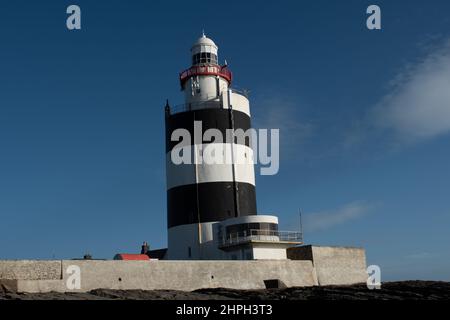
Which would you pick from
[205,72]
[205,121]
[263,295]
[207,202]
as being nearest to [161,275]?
[263,295]

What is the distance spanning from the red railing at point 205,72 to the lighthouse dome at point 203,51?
2.48ft

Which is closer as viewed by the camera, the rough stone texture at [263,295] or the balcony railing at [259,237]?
the rough stone texture at [263,295]

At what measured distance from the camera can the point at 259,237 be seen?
3131cm

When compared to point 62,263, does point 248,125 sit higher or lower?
higher

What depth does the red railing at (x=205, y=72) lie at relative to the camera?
36.9 metres

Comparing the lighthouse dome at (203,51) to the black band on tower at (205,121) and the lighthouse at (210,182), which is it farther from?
the black band on tower at (205,121)

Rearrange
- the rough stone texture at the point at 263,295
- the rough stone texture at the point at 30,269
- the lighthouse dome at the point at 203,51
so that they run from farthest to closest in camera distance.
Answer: the lighthouse dome at the point at 203,51 → the rough stone texture at the point at 30,269 → the rough stone texture at the point at 263,295

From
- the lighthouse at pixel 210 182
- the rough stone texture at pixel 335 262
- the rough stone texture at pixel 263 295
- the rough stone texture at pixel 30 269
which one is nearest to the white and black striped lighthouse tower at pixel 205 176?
the lighthouse at pixel 210 182

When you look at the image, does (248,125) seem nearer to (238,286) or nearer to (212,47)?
(212,47)

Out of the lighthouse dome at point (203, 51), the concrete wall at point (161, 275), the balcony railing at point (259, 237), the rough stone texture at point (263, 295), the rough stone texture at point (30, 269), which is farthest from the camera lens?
the lighthouse dome at point (203, 51)

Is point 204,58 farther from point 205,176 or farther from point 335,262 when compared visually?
point 335,262
